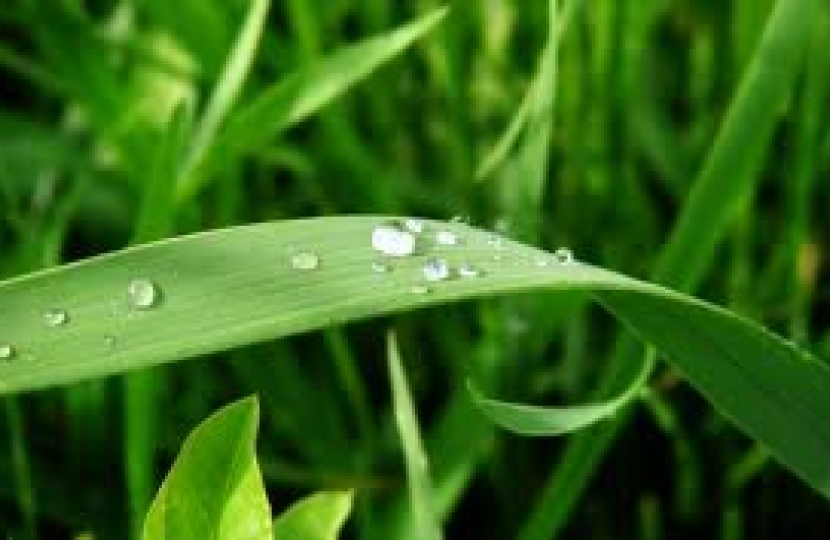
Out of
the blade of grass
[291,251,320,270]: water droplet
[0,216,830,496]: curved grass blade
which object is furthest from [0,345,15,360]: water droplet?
the blade of grass

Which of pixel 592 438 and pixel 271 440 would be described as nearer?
pixel 592 438

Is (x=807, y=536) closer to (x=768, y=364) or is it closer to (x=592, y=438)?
(x=592, y=438)

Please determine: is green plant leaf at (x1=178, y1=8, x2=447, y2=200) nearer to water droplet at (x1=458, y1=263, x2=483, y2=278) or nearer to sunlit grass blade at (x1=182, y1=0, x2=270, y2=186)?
sunlit grass blade at (x1=182, y1=0, x2=270, y2=186)

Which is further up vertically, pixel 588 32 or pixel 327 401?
pixel 588 32

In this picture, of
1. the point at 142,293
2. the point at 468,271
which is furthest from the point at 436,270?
the point at 142,293

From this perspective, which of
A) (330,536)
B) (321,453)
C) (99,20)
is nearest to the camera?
(330,536)

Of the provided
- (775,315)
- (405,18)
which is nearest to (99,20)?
(405,18)
